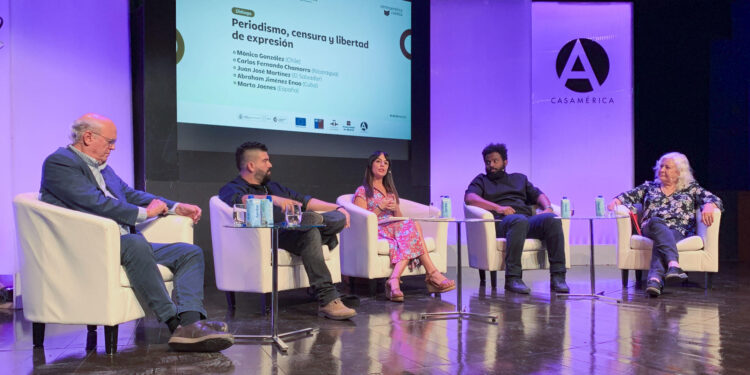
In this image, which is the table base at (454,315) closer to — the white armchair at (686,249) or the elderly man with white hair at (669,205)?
the elderly man with white hair at (669,205)

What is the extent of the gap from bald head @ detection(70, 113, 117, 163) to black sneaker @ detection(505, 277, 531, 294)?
2973mm

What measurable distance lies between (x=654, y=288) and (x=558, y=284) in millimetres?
656

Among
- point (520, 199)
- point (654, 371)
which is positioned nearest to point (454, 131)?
point (520, 199)

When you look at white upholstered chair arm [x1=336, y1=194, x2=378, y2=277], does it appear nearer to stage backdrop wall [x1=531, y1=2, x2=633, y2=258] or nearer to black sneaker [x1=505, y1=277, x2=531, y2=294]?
black sneaker [x1=505, y1=277, x2=531, y2=294]

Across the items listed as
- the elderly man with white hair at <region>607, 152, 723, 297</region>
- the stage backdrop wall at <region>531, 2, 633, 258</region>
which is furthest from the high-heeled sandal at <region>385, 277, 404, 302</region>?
the stage backdrop wall at <region>531, 2, 633, 258</region>

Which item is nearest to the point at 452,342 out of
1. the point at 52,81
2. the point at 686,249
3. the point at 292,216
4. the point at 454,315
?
the point at 454,315

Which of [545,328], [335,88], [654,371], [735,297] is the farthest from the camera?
[335,88]

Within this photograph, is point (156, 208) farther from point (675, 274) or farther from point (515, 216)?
point (675, 274)

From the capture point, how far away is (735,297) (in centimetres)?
423

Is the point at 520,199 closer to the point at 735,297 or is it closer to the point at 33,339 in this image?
the point at 735,297

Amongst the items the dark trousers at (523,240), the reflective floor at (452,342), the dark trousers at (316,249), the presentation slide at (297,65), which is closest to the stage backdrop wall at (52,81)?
the presentation slide at (297,65)

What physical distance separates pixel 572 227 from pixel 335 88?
11.1 feet

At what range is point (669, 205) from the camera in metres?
4.78

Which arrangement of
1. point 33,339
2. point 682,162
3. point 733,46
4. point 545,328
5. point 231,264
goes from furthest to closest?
point 733,46, point 682,162, point 231,264, point 545,328, point 33,339
